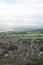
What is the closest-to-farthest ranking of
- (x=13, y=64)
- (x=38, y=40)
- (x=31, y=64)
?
(x=31, y=64) < (x=13, y=64) < (x=38, y=40)

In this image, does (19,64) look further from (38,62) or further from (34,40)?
(34,40)

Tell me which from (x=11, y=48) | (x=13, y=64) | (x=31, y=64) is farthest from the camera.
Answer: (x=11, y=48)

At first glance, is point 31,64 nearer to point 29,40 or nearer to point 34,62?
point 34,62

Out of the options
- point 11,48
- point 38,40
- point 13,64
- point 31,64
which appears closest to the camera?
point 31,64

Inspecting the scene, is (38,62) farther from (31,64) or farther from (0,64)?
(0,64)

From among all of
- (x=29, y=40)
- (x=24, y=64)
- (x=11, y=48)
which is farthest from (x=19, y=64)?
(x=29, y=40)

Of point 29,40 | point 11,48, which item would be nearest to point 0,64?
point 11,48

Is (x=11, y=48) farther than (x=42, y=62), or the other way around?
(x=11, y=48)

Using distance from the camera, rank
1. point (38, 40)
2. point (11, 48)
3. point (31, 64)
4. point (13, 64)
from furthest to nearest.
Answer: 1. point (38, 40)
2. point (11, 48)
3. point (13, 64)
4. point (31, 64)

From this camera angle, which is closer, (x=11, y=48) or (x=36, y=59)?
(x=36, y=59)
